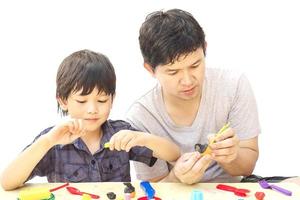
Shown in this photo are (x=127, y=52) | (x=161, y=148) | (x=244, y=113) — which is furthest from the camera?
(x=127, y=52)

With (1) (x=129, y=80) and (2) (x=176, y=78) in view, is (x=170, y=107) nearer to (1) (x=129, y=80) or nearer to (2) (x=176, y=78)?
(2) (x=176, y=78)

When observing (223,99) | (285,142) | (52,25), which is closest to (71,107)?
(223,99)

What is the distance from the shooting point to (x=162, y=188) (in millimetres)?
1072

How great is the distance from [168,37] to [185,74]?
0.33 feet

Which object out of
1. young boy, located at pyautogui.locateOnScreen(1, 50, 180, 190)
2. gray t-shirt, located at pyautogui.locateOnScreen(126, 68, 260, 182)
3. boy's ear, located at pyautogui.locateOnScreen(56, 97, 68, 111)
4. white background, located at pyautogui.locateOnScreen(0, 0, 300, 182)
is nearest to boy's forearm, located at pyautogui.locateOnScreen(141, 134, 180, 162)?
young boy, located at pyautogui.locateOnScreen(1, 50, 180, 190)

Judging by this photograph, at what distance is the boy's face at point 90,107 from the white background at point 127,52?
0.58 meters

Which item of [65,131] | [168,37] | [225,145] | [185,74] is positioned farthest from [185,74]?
[65,131]

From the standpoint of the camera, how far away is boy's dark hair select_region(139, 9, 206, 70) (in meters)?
1.21

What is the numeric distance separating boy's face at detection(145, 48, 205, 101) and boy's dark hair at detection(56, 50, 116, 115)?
0.45 feet

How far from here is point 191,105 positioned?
4.51ft

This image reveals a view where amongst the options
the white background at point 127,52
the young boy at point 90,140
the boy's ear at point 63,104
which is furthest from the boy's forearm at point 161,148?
the white background at point 127,52

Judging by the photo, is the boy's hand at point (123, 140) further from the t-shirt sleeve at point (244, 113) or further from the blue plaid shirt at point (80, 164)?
the t-shirt sleeve at point (244, 113)

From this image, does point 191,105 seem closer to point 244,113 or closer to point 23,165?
point 244,113

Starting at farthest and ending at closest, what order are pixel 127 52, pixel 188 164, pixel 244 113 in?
pixel 127 52
pixel 244 113
pixel 188 164
